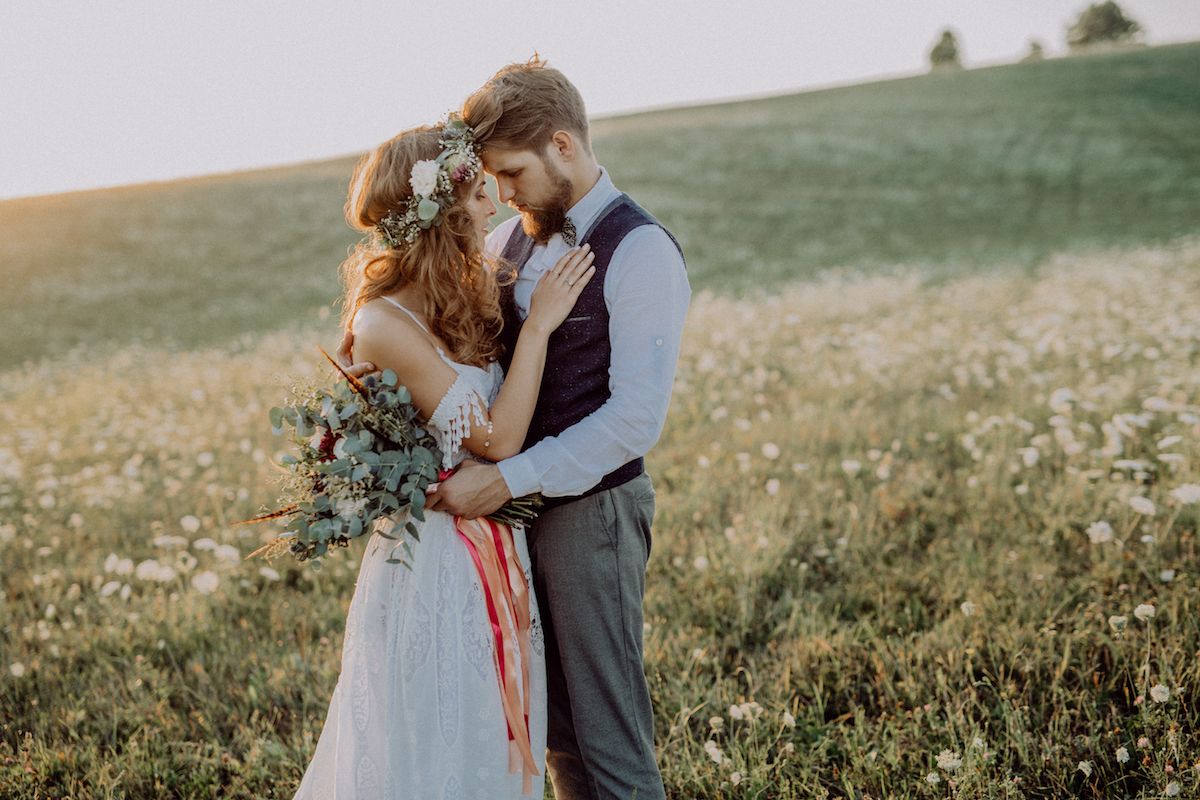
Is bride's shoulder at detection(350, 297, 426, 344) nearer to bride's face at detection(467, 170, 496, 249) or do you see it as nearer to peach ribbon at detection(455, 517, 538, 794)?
bride's face at detection(467, 170, 496, 249)

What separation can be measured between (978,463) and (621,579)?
3.45m

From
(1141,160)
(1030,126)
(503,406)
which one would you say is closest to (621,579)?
(503,406)

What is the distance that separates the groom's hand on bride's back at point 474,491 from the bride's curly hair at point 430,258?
1.28 ft

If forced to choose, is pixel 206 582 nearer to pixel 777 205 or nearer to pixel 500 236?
pixel 500 236

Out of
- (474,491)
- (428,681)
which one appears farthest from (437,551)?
(428,681)

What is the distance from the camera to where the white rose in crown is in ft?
8.95

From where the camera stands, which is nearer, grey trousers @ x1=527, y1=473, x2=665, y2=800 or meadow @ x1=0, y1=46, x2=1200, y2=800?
grey trousers @ x1=527, y1=473, x2=665, y2=800

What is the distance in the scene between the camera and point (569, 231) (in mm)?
3078

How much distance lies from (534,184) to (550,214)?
13 cm

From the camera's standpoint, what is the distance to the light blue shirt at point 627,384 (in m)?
2.79

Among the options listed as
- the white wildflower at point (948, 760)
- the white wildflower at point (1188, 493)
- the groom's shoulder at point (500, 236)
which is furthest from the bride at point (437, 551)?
the white wildflower at point (1188, 493)

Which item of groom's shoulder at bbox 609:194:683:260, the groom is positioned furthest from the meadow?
groom's shoulder at bbox 609:194:683:260

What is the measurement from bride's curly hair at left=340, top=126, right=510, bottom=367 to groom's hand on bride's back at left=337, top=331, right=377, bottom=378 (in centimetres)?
6

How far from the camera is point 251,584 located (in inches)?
199
